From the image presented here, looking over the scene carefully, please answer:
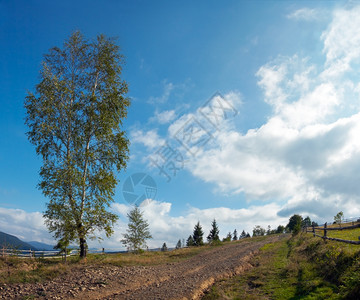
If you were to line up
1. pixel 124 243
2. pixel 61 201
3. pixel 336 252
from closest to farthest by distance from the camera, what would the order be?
pixel 336 252, pixel 61 201, pixel 124 243

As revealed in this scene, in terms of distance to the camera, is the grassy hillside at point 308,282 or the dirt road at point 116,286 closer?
the grassy hillside at point 308,282

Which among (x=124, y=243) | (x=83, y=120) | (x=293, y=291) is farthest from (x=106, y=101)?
(x=124, y=243)

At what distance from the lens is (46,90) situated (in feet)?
53.2

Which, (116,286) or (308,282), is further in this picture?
(116,286)

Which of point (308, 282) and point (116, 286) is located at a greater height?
point (308, 282)

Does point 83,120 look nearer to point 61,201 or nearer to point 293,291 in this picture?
point 61,201

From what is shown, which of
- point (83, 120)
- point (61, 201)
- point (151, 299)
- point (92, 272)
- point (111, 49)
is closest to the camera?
point (151, 299)

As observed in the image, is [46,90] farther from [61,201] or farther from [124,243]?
[124,243]

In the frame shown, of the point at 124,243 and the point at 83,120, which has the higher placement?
the point at 83,120

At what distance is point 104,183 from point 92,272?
5.67 m

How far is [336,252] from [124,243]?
132 feet

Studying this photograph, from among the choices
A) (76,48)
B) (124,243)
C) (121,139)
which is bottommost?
(124,243)

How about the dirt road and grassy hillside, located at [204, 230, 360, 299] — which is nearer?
grassy hillside, located at [204, 230, 360, 299]

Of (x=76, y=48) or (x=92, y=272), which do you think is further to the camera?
(x=76, y=48)
